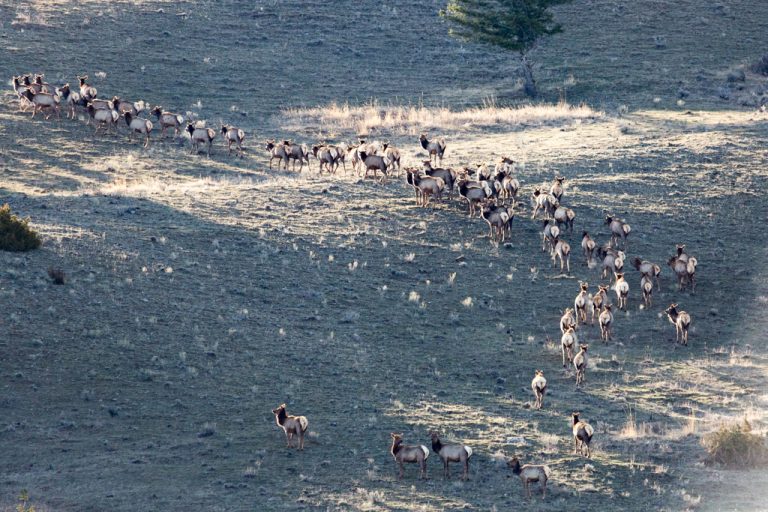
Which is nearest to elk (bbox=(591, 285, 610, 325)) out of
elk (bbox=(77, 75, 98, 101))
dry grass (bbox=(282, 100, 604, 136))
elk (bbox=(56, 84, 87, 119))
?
dry grass (bbox=(282, 100, 604, 136))

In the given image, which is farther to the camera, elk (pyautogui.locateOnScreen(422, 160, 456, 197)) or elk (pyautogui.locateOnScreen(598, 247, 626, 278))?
elk (pyautogui.locateOnScreen(422, 160, 456, 197))

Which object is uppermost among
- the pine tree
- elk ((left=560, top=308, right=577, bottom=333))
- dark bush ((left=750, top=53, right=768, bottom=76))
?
the pine tree

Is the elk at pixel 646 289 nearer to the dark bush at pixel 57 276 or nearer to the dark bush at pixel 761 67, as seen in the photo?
the dark bush at pixel 57 276

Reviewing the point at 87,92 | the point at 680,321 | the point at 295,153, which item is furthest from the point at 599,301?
the point at 87,92

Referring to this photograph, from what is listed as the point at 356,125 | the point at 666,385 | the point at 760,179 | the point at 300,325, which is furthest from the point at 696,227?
the point at 356,125

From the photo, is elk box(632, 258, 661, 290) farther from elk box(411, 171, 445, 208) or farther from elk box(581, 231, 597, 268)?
elk box(411, 171, 445, 208)

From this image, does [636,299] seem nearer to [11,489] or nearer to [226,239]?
[226,239]
